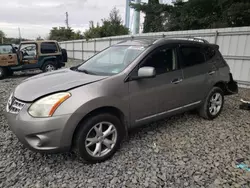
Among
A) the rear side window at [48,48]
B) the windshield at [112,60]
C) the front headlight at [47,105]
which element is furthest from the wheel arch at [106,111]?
the rear side window at [48,48]

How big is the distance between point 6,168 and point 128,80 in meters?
1.93

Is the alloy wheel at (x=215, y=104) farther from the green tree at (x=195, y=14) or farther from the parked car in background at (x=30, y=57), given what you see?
the parked car in background at (x=30, y=57)

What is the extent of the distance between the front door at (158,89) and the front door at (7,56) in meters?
8.27

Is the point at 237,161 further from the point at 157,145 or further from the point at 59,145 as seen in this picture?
the point at 59,145

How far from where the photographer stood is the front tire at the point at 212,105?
3.80 m

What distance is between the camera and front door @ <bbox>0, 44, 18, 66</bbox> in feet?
28.1

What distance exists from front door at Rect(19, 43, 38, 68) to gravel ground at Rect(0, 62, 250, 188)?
6662 mm

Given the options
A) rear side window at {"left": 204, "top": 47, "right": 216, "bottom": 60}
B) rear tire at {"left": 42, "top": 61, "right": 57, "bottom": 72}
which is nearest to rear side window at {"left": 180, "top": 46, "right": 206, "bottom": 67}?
rear side window at {"left": 204, "top": 47, "right": 216, "bottom": 60}

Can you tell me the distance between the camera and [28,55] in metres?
9.41

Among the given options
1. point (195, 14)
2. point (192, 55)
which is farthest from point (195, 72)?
point (195, 14)

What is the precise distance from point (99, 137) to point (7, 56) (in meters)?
8.38

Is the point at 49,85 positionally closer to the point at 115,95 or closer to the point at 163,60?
the point at 115,95

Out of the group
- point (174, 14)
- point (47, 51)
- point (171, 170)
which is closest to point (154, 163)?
point (171, 170)

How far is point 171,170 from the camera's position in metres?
2.37
